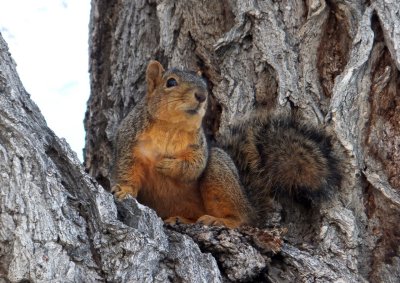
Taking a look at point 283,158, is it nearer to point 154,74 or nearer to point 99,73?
point 154,74

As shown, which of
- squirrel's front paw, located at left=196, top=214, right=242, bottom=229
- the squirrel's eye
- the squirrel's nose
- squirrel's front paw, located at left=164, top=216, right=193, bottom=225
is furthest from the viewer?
the squirrel's eye

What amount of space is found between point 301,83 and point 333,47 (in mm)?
238

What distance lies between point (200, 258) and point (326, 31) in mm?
1498

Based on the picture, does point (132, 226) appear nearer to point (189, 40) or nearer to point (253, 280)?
point (253, 280)

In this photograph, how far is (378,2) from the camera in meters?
3.33

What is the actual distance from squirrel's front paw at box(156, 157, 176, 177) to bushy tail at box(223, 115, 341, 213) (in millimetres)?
341

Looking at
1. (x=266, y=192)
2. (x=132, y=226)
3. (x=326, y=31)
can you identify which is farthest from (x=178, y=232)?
(x=326, y=31)

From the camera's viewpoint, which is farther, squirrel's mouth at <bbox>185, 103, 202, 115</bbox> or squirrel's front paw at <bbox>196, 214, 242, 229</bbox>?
squirrel's mouth at <bbox>185, 103, 202, 115</bbox>

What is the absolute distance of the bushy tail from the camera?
3111 mm

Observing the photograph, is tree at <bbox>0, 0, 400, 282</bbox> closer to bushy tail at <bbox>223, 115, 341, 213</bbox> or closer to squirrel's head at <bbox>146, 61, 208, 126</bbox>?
bushy tail at <bbox>223, 115, 341, 213</bbox>

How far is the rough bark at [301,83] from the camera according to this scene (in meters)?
2.96

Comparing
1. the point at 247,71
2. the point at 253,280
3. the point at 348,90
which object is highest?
the point at 247,71

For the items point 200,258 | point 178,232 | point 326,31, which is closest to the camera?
point 200,258

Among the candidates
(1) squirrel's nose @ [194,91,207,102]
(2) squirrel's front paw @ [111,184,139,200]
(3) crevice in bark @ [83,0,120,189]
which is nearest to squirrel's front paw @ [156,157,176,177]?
(2) squirrel's front paw @ [111,184,139,200]
